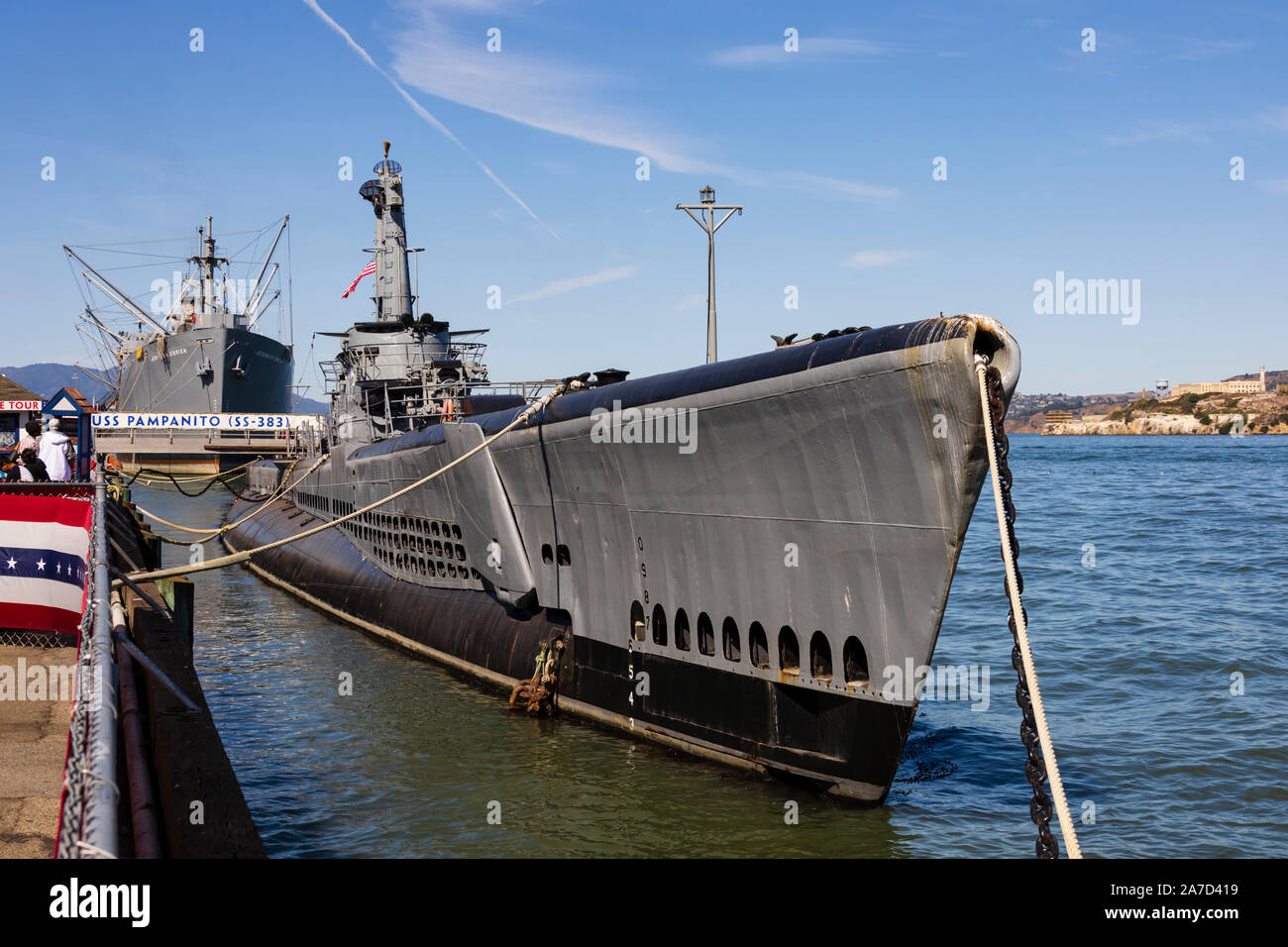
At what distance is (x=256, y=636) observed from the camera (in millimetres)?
23344

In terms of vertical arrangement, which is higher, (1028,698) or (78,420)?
(78,420)

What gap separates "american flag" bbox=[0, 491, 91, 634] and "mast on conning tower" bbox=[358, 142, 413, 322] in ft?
63.2

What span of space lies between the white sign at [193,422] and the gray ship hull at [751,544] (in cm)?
6710

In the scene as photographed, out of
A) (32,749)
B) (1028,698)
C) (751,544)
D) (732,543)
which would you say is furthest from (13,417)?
(1028,698)

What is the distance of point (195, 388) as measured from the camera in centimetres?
8475

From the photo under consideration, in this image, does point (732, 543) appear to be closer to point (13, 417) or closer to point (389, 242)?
point (389, 242)

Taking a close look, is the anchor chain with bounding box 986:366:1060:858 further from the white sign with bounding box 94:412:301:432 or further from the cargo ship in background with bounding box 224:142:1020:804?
the white sign with bounding box 94:412:301:432

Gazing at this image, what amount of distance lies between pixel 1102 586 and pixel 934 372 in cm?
2319

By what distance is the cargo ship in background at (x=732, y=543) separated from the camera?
9773 mm

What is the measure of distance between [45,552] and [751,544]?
9.11 m

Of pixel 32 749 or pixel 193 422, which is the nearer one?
pixel 32 749

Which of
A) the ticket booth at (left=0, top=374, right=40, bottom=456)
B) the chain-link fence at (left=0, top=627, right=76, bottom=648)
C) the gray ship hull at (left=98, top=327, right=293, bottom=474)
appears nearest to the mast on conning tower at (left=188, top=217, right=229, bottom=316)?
the gray ship hull at (left=98, top=327, right=293, bottom=474)

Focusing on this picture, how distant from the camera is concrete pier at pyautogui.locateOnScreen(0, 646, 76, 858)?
7.64 m
